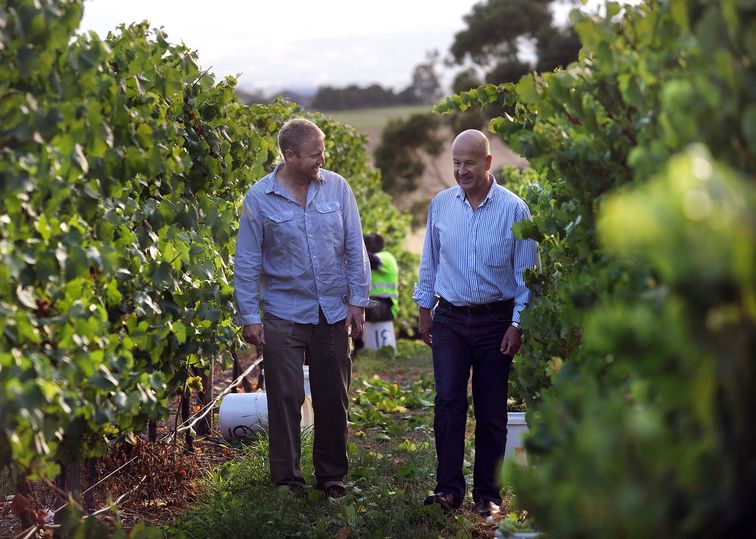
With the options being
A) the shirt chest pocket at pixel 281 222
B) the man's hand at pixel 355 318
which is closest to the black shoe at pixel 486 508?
the man's hand at pixel 355 318

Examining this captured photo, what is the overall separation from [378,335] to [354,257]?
6866mm

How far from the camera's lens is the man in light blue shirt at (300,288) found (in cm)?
561

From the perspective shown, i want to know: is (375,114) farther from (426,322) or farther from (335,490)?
(335,490)

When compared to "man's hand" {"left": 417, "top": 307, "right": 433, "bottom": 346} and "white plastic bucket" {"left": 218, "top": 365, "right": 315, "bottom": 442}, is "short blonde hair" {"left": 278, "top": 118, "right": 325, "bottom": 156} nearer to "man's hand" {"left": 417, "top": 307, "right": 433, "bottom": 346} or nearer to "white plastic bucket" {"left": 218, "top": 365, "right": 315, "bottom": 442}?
"man's hand" {"left": 417, "top": 307, "right": 433, "bottom": 346}

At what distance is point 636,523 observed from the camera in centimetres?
192

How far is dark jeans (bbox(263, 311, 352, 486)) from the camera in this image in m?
5.69

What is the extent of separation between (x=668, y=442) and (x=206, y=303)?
3.71 m

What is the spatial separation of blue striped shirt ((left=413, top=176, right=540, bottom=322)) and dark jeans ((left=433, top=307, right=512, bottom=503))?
0.12 metres

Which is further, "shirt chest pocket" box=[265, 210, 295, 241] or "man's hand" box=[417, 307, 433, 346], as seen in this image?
"man's hand" box=[417, 307, 433, 346]

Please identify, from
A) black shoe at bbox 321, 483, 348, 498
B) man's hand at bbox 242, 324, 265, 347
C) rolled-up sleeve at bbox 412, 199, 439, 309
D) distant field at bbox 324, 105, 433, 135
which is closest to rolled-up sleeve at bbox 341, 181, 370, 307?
rolled-up sleeve at bbox 412, 199, 439, 309

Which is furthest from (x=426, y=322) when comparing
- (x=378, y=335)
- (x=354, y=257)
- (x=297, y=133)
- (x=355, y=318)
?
(x=378, y=335)

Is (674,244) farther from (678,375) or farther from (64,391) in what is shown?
(64,391)

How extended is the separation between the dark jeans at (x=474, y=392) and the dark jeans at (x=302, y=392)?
57cm

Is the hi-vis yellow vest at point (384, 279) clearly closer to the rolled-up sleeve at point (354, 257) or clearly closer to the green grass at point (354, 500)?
the green grass at point (354, 500)
